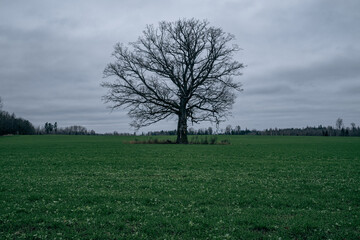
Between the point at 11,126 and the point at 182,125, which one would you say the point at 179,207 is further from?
the point at 11,126

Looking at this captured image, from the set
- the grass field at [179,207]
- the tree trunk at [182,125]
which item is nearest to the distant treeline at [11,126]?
the tree trunk at [182,125]

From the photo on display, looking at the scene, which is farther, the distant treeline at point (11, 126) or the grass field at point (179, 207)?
the distant treeline at point (11, 126)

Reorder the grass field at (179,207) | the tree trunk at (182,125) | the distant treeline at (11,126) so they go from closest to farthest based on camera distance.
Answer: the grass field at (179,207) < the tree trunk at (182,125) < the distant treeline at (11,126)

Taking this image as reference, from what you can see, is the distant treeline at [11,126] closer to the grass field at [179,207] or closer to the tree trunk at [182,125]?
the tree trunk at [182,125]

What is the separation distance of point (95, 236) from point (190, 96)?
153ft

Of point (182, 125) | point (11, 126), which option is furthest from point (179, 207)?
point (11, 126)

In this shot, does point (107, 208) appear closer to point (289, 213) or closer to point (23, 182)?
point (289, 213)

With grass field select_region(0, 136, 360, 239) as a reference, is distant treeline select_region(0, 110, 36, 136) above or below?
above

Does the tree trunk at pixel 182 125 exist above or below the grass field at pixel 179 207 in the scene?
above

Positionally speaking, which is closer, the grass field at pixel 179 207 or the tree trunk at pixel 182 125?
the grass field at pixel 179 207

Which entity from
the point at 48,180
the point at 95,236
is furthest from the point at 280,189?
the point at 48,180

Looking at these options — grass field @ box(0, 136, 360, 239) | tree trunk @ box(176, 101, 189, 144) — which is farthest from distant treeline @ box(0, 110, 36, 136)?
grass field @ box(0, 136, 360, 239)

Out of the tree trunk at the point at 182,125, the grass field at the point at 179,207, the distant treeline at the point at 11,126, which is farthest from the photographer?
the distant treeline at the point at 11,126

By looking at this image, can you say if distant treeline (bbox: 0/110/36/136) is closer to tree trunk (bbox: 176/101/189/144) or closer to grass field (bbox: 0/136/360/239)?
tree trunk (bbox: 176/101/189/144)
